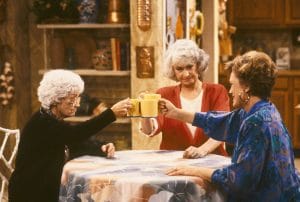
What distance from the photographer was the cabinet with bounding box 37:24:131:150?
4.69m

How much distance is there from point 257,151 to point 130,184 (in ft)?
1.57

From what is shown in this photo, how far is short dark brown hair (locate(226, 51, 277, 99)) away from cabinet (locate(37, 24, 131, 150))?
8.13 ft

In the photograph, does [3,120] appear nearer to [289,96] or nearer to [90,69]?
[90,69]

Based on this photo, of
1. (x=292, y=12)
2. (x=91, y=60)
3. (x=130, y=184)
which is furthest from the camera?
(x=292, y=12)

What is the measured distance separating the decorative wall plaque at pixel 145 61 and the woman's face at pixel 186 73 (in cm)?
121

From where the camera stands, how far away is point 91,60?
15.6ft

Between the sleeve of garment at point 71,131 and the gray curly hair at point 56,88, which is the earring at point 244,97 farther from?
the gray curly hair at point 56,88

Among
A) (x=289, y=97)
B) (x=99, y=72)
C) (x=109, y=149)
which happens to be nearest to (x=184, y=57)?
(x=109, y=149)

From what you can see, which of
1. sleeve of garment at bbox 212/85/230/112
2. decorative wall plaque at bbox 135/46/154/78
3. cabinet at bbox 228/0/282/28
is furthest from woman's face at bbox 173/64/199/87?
cabinet at bbox 228/0/282/28

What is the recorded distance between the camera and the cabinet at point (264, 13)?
661cm

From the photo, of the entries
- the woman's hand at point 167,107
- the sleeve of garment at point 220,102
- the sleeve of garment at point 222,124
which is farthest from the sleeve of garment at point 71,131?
the sleeve of garment at point 220,102

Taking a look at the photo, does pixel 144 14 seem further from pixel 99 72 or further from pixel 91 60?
pixel 91 60

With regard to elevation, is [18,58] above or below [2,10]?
below

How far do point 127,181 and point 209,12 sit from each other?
371cm
